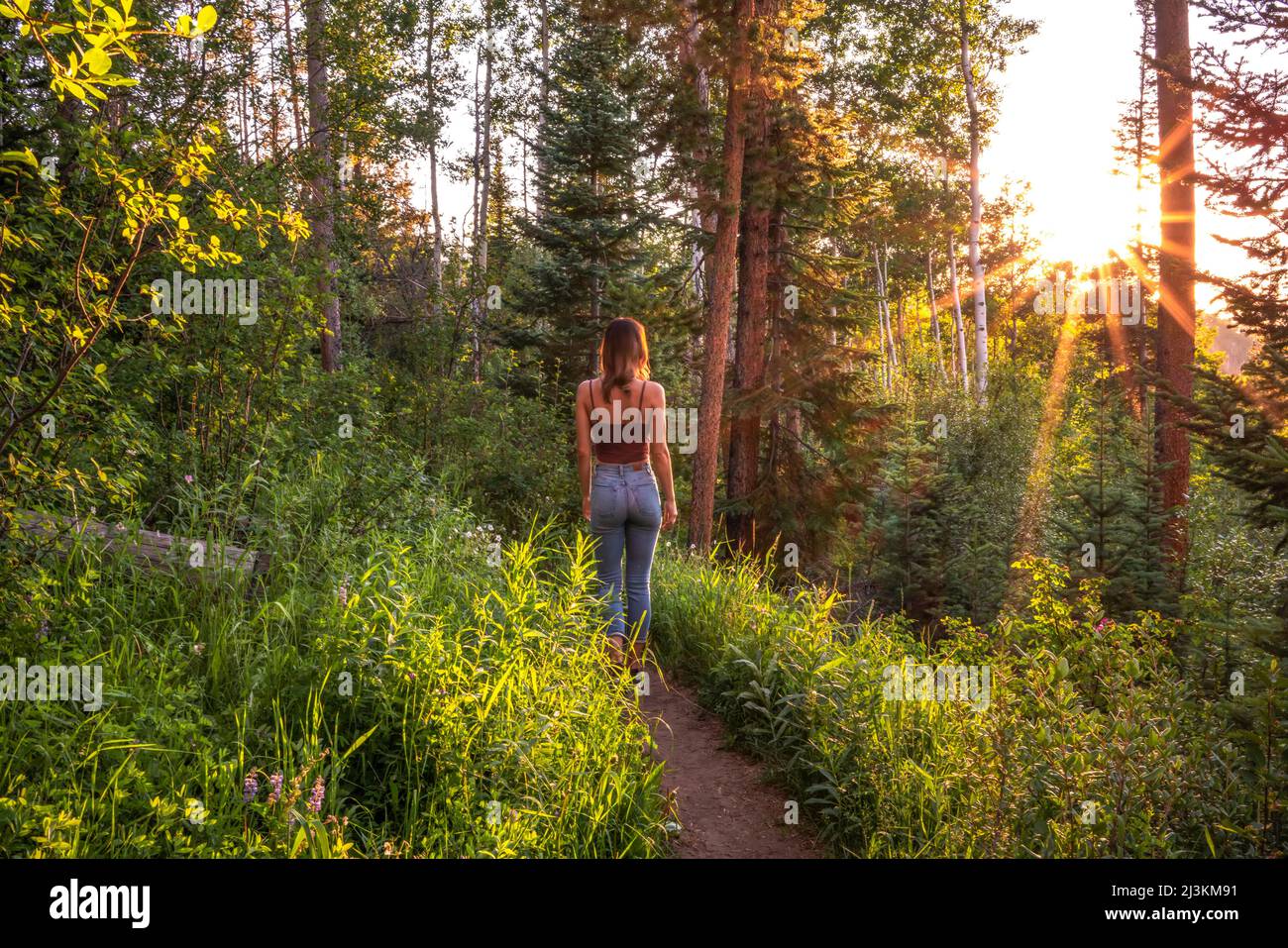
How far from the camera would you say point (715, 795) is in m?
4.44

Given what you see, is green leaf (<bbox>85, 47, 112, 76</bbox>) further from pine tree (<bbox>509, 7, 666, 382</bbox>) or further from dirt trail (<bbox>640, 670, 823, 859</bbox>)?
pine tree (<bbox>509, 7, 666, 382</bbox>)

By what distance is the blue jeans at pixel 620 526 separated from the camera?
17.0 feet

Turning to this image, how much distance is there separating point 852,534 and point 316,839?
12214mm

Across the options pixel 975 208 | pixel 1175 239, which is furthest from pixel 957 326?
pixel 1175 239

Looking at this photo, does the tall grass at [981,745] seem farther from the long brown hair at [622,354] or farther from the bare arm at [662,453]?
the long brown hair at [622,354]

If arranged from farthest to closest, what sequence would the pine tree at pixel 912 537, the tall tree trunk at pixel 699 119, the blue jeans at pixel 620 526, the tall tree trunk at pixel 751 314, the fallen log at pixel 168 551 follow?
the pine tree at pixel 912 537
the tall tree trunk at pixel 751 314
the tall tree trunk at pixel 699 119
the blue jeans at pixel 620 526
the fallen log at pixel 168 551

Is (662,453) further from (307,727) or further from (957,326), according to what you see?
(957,326)

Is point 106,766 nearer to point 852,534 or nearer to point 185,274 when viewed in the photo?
point 185,274

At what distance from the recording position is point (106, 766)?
9.46 feet

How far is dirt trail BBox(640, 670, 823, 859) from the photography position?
13.0 feet

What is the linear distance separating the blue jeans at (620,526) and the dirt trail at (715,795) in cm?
76

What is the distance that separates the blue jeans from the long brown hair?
0.59 meters

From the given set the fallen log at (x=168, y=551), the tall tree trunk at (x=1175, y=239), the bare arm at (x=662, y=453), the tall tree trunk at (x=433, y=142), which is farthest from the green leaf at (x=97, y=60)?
the tall tree trunk at (x=433, y=142)

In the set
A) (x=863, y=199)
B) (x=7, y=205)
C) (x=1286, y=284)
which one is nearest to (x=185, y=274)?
(x=7, y=205)
